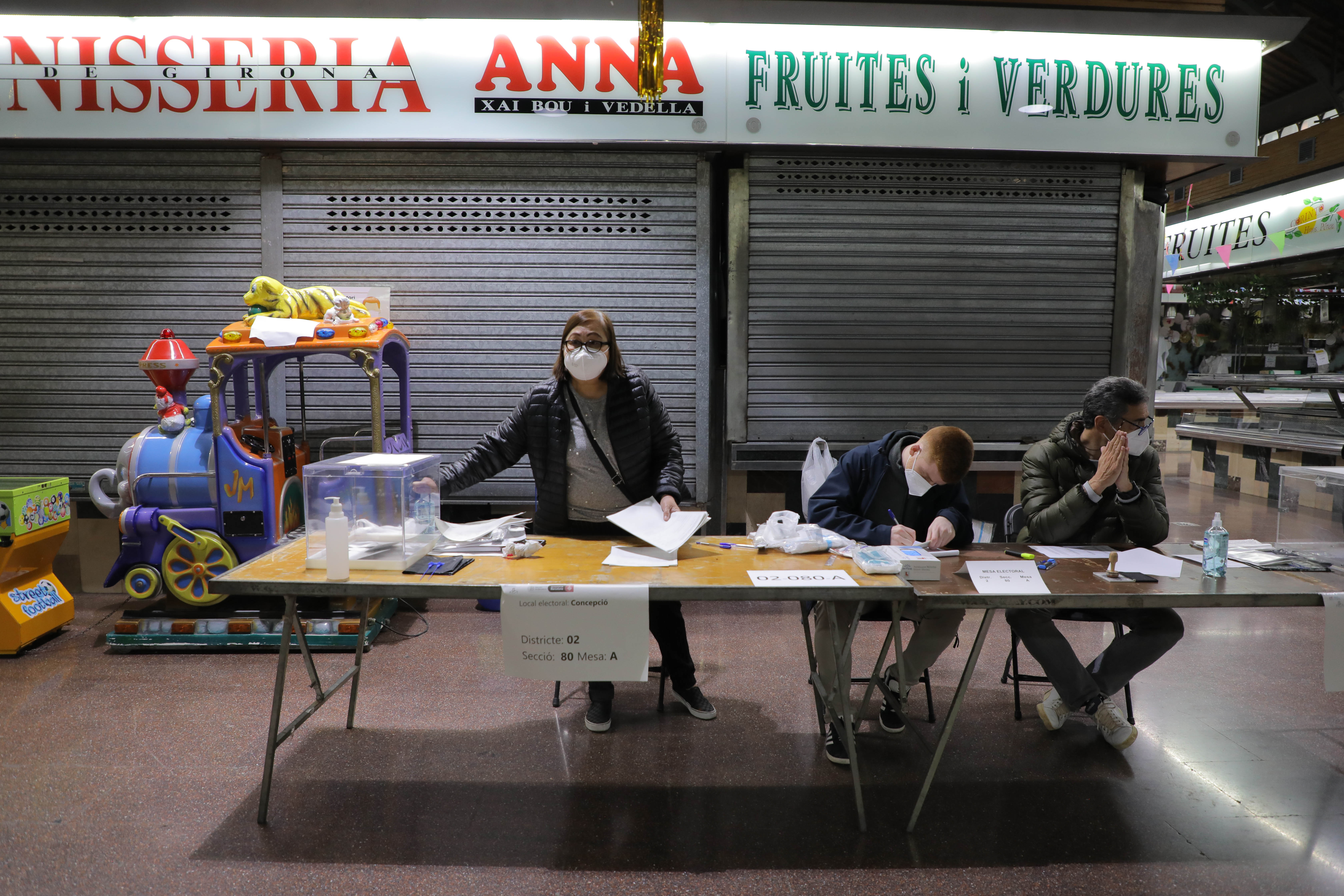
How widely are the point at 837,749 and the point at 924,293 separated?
3.45 m

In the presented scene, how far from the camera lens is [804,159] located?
5430 millimetres

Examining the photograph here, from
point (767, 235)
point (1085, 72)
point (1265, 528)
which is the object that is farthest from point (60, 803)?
point (1265, 528)

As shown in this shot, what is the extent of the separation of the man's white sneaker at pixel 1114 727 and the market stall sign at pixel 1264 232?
7.40 metres

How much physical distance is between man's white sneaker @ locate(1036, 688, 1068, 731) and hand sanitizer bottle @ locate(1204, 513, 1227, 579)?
968 millimetres

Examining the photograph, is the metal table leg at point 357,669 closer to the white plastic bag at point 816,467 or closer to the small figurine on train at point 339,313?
the small figurine on train at point 339,313

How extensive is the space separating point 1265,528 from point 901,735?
5.90 m

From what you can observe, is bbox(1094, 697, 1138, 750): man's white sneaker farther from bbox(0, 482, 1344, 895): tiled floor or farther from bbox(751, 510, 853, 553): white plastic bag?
bbox(751, 510, 853, 553): white plastic bag

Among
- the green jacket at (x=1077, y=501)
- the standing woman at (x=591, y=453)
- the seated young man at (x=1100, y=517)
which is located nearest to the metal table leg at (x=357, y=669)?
the standing woman at (x=591, y=453)

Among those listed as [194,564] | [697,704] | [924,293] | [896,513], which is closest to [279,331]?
[194,564]

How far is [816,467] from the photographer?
4410 mm

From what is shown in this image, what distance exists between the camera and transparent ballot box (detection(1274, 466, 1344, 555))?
3.23 meters

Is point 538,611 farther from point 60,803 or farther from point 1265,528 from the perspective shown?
point 1265,528

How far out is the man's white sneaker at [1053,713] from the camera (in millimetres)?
3547

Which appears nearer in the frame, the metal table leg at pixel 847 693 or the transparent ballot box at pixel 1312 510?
the metal table leg at pixel 847 693
